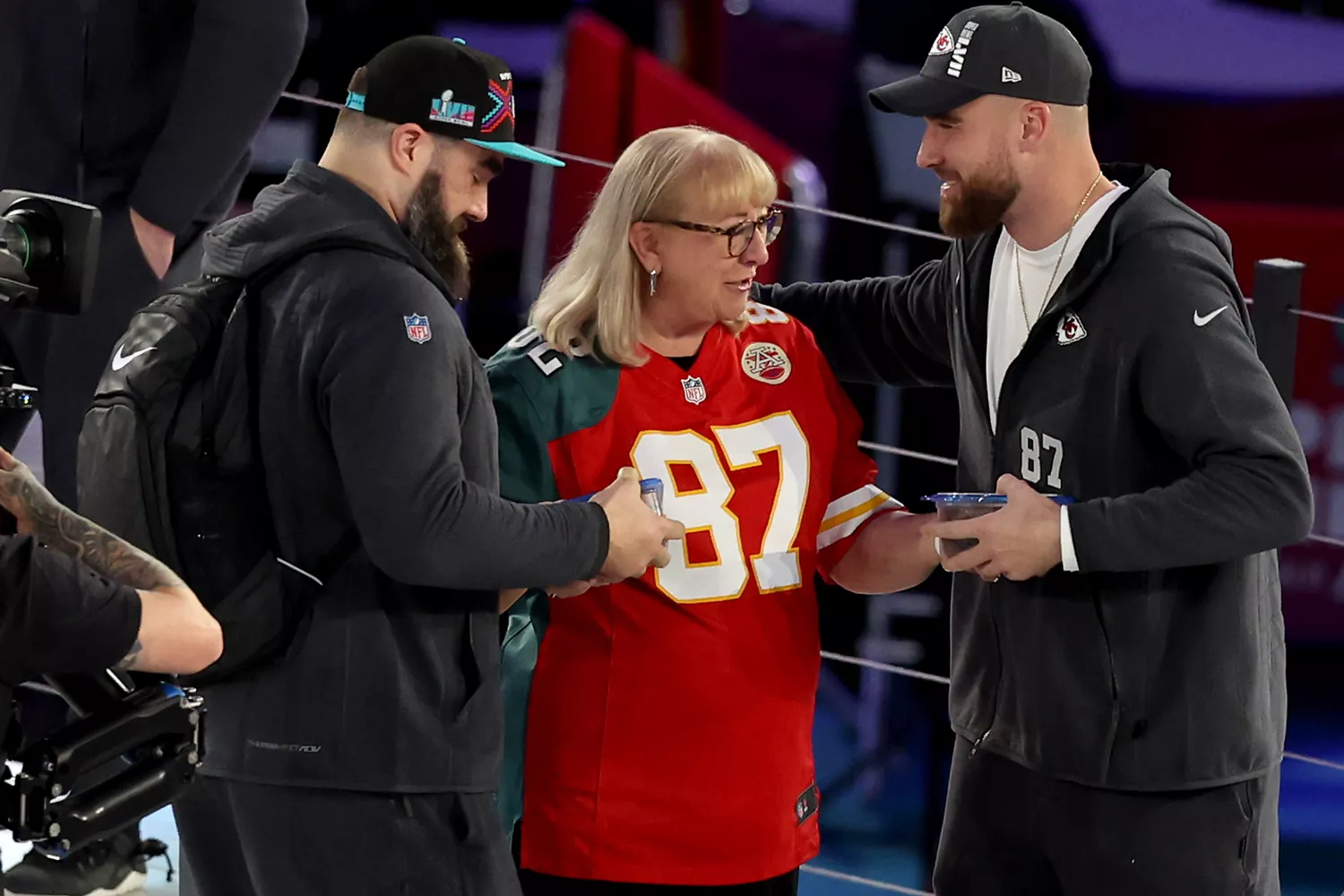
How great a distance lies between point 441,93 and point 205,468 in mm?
473

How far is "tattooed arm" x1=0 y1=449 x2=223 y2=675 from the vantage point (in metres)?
1.59

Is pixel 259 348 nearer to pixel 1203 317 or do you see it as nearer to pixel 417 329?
pixel 417 329

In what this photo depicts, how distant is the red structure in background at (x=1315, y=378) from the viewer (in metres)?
5.13

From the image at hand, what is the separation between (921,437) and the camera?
5.49 m

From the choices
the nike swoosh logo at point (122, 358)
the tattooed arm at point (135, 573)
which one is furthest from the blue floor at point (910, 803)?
A: the tattooed arm at point (135, 573)

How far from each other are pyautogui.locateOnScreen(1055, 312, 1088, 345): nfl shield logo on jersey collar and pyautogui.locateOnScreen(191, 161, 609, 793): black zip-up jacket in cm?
58

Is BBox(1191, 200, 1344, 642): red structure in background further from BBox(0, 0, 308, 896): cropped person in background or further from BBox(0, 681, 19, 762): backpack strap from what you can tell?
BBox(0, 681, 19, 762): backpack strap

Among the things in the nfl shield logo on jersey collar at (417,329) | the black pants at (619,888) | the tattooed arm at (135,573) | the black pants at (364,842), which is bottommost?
the black pants at (619,888)

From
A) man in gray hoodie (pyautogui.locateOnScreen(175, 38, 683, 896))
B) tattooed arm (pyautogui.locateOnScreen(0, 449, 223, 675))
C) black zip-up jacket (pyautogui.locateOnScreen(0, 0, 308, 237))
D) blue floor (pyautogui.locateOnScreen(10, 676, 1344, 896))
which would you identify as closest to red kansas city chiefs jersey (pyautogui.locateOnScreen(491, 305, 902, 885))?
man in gray hoodie (pyautogui.locateOnScreen(175, 38, 683, 896))

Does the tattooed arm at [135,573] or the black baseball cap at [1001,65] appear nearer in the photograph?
the tattooed arm at [135,573]

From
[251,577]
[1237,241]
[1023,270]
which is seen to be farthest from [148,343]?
[1237,241]

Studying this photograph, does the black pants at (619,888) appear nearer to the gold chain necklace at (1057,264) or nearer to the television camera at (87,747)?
the television camera at (87,747)

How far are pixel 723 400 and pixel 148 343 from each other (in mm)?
680

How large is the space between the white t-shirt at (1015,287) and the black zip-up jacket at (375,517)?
0.57 m
